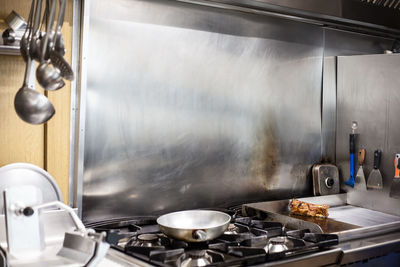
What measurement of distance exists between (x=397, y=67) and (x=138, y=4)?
46.3 inches

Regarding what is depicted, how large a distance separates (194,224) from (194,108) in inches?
19.9

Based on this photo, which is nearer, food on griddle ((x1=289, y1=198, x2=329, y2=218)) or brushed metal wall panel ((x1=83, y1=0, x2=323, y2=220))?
brushed metal wall panel ((x1=83, y1=0, x2=323, y2=220))

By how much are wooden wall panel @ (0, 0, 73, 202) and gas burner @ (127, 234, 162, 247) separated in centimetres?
28

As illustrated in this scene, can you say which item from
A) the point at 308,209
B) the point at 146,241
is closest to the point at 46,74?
the point at 146,241

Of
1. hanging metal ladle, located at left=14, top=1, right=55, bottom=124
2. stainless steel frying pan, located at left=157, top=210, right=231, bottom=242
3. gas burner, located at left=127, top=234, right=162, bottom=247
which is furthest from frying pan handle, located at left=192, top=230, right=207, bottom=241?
hanging metal ladle, located at left=14, top=1, right=55, bottom=124

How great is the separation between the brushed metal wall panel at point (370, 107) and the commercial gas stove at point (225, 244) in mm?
693

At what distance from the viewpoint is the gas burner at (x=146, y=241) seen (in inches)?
57.7

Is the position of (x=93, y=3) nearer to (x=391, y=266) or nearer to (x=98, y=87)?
(x=98, y=87)

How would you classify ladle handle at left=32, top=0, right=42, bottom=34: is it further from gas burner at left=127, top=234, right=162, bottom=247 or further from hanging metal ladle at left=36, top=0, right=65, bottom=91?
gas burner at left=127, top=234, right=162, bottom=247

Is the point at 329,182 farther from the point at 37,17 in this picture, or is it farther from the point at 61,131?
the point at 37,17

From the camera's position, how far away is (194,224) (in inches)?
64.7

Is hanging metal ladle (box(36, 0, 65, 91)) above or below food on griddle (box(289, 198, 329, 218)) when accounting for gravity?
above

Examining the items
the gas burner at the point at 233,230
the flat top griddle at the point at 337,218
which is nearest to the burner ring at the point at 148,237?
the gas burner at the point at 233,230

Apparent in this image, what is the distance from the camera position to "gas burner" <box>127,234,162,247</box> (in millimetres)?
1465
